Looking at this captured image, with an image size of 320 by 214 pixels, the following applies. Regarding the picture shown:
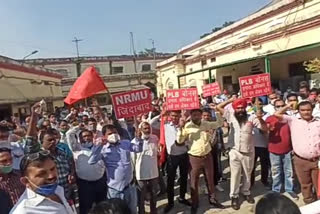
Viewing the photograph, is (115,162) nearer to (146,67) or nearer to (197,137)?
(197,137)

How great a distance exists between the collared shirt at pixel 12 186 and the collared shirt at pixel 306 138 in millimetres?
3579

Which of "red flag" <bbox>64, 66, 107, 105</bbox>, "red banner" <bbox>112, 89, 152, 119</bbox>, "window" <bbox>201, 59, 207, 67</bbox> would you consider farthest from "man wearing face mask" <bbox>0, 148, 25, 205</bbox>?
"window" <bbox>201, 59, 207, 67</bbox>

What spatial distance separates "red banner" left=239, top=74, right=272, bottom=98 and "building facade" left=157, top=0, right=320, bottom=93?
14.6 feet

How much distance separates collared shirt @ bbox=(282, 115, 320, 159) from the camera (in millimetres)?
5543

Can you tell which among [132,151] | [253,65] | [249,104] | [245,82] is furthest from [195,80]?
[132,151]

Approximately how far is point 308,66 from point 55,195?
36.6ft

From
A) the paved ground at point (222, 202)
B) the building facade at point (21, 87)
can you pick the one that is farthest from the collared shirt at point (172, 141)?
the building facade at point (21, 87)

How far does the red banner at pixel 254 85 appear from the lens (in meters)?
6.85

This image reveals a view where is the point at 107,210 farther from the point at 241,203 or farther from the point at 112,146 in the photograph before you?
the point at 241,203

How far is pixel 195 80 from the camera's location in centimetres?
2177

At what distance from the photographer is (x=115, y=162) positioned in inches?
209

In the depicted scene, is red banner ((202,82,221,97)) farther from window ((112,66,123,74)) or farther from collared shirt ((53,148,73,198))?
window ((112,66,123,74))

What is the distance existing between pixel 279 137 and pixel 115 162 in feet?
8.54

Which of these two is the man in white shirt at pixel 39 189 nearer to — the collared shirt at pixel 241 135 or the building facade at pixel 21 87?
the collared shirt at pixel 241 135
